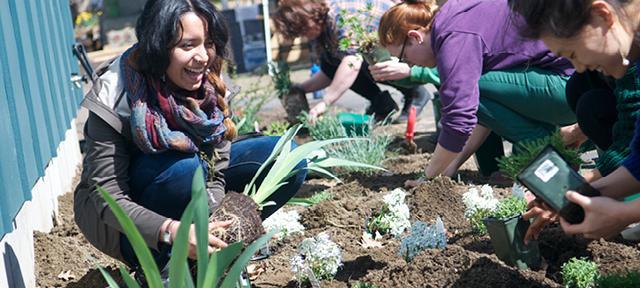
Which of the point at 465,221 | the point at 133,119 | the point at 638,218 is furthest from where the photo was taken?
the point at 465,221

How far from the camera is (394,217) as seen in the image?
3842 mm

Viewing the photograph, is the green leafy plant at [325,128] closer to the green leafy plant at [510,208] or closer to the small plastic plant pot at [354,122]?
the small plastic plant pot at [354,122]

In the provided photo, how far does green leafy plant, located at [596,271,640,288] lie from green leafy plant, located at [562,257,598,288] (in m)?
0.13

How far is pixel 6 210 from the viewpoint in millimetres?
3328

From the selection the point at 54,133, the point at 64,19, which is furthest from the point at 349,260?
the point at 64,19

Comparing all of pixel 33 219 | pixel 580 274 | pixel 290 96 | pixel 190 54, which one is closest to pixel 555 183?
pixel 580 274

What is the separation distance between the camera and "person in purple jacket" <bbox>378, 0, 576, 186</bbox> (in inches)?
158

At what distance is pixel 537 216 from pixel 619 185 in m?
0.30

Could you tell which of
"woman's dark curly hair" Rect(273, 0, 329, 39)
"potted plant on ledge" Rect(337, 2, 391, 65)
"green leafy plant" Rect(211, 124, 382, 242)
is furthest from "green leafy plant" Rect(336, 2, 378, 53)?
"green leafy plant" Rect(211, 124, 382, 242)

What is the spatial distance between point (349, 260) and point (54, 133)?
2.00m

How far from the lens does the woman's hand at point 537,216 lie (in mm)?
2605

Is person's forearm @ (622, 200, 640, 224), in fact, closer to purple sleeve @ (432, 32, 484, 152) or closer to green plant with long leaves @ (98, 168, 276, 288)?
green plant with long leaves @ (98, 168, 276, 288)

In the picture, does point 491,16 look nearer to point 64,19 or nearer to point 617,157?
point 617,157

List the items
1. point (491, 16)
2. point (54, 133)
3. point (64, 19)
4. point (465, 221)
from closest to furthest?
point (465, 221), point (491, 16), point (54, 133), point (64, 19)
